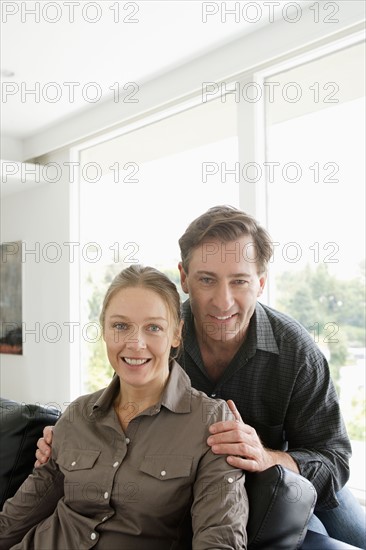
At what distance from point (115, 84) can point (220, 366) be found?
10.3 feet

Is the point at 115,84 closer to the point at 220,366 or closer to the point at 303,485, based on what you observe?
the point at 220,366

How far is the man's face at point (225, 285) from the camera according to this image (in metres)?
2.04

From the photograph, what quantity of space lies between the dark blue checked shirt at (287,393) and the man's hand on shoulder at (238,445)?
25cm

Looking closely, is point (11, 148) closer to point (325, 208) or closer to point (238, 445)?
point (325, 208)

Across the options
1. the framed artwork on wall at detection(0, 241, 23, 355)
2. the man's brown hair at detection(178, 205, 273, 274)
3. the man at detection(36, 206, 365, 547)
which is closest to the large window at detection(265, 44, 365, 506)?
the man at detection(36, 206, 365, 547)

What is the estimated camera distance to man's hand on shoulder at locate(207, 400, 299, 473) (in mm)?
1625

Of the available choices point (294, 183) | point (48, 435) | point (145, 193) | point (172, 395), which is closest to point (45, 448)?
point (48, 435)

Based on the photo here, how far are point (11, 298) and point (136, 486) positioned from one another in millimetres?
5272

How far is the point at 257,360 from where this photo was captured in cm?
210

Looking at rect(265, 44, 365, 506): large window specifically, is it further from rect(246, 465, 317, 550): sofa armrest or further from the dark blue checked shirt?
rect(246, 465, 317, 550): sofa armrest

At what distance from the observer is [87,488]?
1.71 m

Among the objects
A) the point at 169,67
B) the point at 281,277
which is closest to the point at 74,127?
the point at 169,67

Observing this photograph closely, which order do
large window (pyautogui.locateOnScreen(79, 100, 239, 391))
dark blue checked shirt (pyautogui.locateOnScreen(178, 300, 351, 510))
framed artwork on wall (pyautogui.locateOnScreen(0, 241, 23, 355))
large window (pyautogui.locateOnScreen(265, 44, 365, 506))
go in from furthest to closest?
1. framed artwork on wall (pyautogui.locateOnScreen(0, 241, 23, 355))
2. large window (pyautogui.locateOnScreen(79, 100, 239, 391))
3. large window (pyautogui.locateOnScreen(265, 44, 365, 506))
4. dark blue checked shirt (pyautogui.locateOnScreen(178, 300, 351, 510))

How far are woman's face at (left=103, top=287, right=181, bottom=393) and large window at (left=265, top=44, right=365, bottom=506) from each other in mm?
1919
